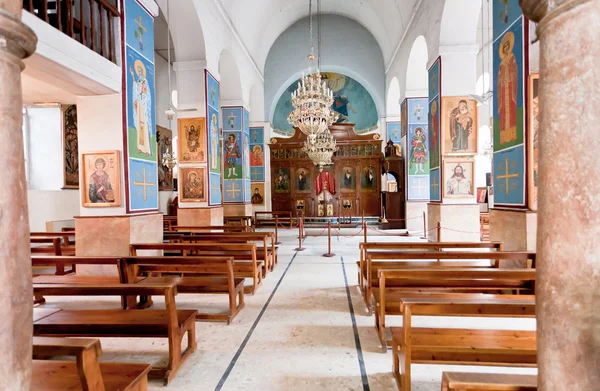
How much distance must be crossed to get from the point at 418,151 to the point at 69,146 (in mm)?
12059

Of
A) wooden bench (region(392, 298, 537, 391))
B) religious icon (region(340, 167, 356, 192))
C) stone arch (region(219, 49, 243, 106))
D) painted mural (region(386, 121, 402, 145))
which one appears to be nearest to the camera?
wooden bench (region(392, 298, 537, 391))

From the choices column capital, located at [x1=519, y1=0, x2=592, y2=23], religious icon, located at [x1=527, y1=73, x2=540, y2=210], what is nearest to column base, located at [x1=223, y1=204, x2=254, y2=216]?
religious icon, located at [x1=527, y1=73, x2=540, y2=210]

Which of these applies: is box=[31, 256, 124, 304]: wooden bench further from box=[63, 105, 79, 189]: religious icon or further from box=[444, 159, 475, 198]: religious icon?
box=[444, 159, 475, 198]: religious icon

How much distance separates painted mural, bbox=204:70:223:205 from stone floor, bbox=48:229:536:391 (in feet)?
16.7

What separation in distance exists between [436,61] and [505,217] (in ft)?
17.4

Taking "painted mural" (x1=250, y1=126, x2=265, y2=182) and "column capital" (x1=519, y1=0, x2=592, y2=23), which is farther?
"painted mural" (x1=250, y1=126, x2=265, y2=182)

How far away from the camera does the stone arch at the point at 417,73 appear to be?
37.4ft

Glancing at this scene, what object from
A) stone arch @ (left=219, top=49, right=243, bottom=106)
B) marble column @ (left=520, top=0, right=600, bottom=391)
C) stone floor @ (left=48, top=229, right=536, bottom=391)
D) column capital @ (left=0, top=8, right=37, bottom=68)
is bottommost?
stone floor @ (left=48, top=229, right=536, bottom=391)

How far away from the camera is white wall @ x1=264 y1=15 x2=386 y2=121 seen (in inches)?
693

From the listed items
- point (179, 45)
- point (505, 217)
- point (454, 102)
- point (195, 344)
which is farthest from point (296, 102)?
point (195, 344)

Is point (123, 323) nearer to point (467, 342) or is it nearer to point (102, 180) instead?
point (467, 342)

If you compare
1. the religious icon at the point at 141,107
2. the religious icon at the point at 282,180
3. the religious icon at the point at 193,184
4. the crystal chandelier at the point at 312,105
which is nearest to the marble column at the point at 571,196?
the religious icon at the point at 141,107

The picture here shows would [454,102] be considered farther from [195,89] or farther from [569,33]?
[569,33]

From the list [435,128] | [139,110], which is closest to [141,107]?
A: [139,110]
